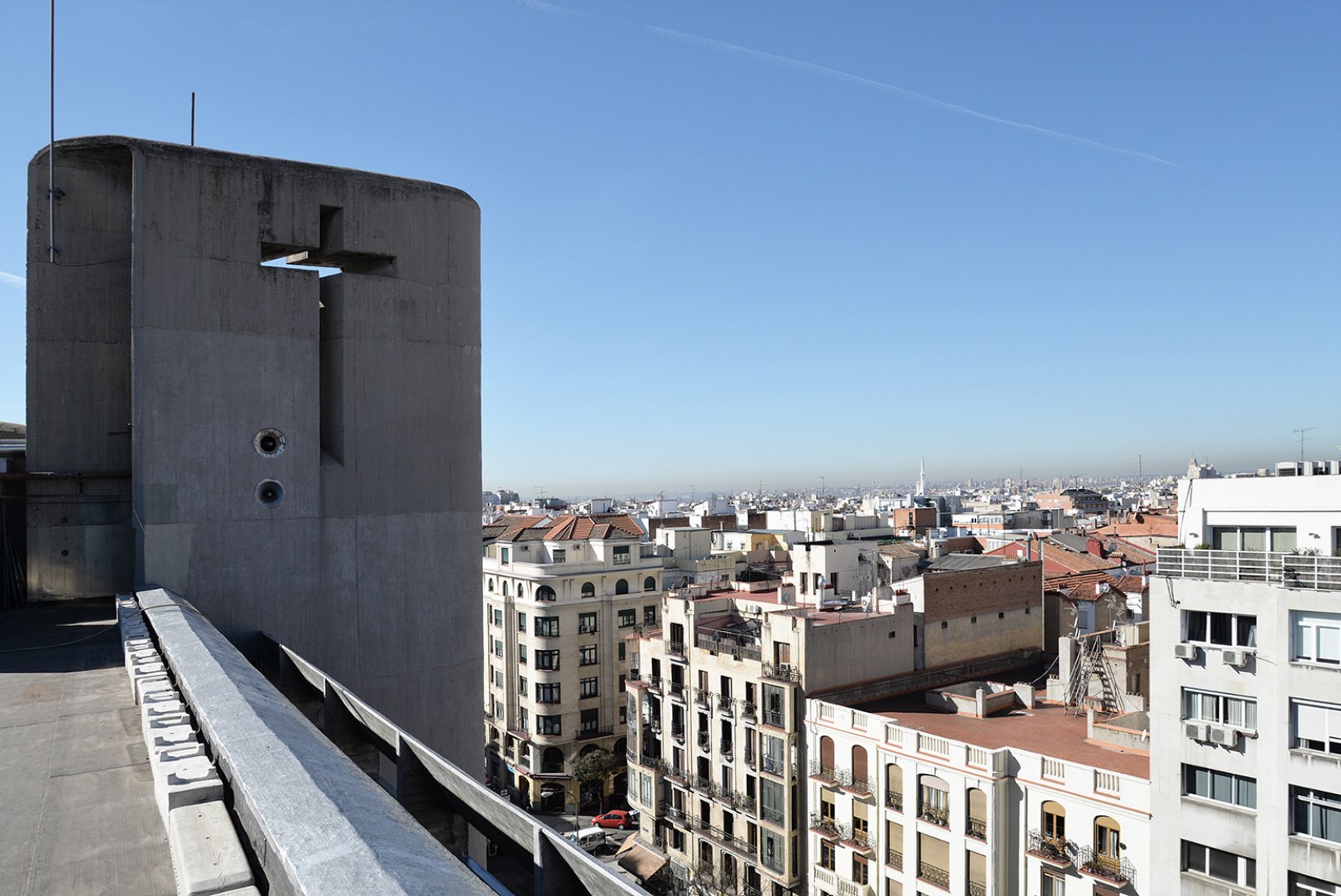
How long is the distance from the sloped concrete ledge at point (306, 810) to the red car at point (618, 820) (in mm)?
46635

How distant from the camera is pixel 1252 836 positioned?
1841cm

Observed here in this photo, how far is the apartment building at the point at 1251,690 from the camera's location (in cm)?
1750

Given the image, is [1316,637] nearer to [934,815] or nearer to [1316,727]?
[1316,727]

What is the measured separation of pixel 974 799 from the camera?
1030 inches

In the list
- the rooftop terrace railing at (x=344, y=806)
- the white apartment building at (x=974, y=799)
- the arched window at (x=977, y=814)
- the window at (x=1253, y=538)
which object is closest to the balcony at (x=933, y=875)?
the white apartment building at (x=974, y=799)

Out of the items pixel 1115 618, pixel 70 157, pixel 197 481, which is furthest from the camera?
pixel 1115 618

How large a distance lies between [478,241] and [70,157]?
432 cm

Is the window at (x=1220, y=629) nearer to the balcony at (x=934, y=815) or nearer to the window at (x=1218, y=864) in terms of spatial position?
the window at (x=1218, y=864)

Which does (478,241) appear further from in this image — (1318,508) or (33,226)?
(1318,508)

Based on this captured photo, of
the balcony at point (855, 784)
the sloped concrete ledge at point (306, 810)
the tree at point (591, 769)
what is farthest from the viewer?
the tree at point (591, 769)

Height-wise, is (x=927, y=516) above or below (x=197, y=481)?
below

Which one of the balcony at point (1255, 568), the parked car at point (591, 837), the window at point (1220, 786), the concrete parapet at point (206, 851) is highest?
the concrete parapet at point (206, 851)

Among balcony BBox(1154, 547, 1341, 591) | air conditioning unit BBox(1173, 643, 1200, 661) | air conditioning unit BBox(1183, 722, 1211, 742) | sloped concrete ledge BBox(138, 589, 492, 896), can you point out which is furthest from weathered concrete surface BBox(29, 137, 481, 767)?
balcony BBox(1154, 547, 1341, 591)

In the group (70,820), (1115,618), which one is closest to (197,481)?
(70,820)
